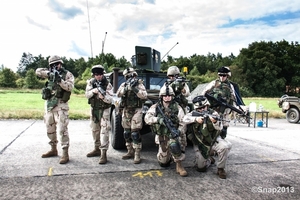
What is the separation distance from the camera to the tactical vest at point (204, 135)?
4.21 metres

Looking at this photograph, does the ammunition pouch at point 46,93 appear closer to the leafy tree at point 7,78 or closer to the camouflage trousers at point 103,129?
the camouflage trousers at point 103,129

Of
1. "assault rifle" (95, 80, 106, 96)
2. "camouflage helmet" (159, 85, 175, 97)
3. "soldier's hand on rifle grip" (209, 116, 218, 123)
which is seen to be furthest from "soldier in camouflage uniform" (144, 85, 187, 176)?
"assault rifle" (95, 80, 106, 96)

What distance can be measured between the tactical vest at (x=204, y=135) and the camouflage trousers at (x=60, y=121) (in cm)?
217

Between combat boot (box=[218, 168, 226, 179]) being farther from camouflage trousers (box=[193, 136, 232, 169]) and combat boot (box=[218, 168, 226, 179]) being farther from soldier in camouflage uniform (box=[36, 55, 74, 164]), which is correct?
soldier in camouflage uniform (box=[36, 55, 74, 164])

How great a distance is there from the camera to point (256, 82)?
151 feet

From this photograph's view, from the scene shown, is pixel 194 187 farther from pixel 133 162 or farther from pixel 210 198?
pixel 133 162

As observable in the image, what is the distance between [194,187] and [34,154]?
3125 mm

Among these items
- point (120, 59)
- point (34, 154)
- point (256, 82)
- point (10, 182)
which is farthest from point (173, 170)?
point (120, 59)

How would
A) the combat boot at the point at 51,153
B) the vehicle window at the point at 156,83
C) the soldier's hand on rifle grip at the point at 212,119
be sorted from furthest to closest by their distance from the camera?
the vehicle window at the point at 156,83 < the combat boot at the point at 51,153 < the soldier's hand on rifle grip at the point at 212,119

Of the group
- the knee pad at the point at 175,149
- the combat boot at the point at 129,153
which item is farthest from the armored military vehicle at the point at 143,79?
the knee pad at the point at 175,149

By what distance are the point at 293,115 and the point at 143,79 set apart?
8939 mm

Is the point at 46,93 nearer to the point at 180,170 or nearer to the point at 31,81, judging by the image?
the point at 180,170

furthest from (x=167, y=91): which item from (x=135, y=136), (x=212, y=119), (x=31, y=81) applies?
(x=31, y=81)

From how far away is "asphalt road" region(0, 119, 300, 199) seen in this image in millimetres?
3316
